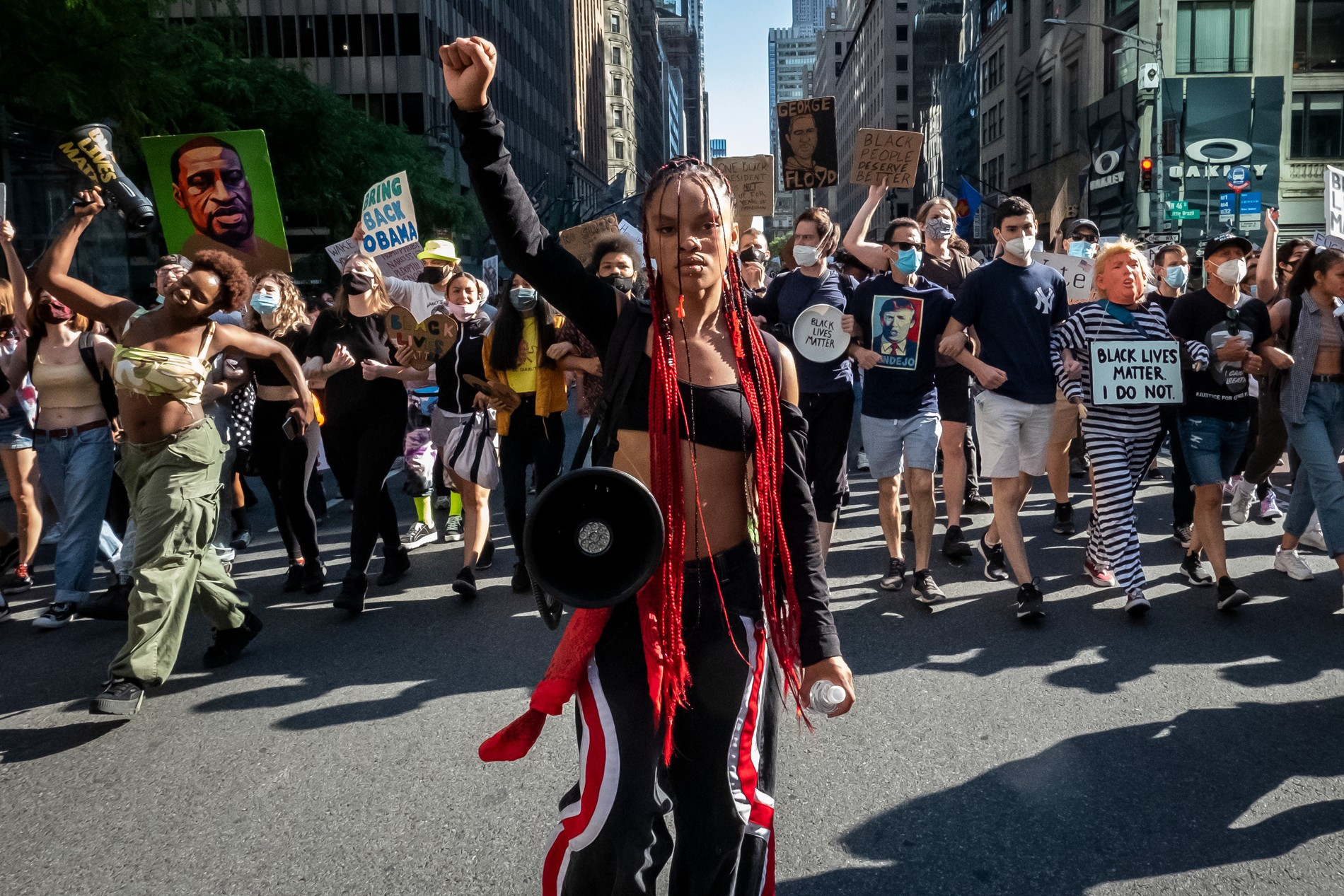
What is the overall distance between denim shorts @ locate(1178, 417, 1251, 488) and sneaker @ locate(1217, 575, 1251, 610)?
573 mm

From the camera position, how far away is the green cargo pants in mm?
4488

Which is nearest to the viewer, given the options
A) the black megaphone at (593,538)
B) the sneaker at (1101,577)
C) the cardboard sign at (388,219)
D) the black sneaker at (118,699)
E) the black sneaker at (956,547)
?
the black megaphone at (593,538)

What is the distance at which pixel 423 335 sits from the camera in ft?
21.8

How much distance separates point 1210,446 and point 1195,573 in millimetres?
813

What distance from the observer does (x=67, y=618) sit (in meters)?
5.90

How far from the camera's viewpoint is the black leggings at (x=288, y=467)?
261 inches

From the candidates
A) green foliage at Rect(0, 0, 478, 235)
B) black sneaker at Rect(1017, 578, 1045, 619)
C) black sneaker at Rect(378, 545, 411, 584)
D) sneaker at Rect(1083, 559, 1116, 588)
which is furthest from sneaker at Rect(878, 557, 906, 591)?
green foliage at Rect(0, 0, 478, 235)

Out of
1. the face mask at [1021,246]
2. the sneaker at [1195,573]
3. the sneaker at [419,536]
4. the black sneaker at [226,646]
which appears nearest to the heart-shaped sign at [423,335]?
the sneaker at [419,536]

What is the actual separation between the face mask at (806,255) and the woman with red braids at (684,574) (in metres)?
4.09

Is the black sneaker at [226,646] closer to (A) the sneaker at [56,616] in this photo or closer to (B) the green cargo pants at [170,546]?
(B) the green cargo pants at [170,546]

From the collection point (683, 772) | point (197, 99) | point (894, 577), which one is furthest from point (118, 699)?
point (197, 99)

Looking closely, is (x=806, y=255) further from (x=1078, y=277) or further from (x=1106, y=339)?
(x=1078, y=277)

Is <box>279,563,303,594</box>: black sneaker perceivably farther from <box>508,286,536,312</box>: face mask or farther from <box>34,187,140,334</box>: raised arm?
<box>508,286,536,312</box>: face mask

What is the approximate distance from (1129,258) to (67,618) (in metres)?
6.04
